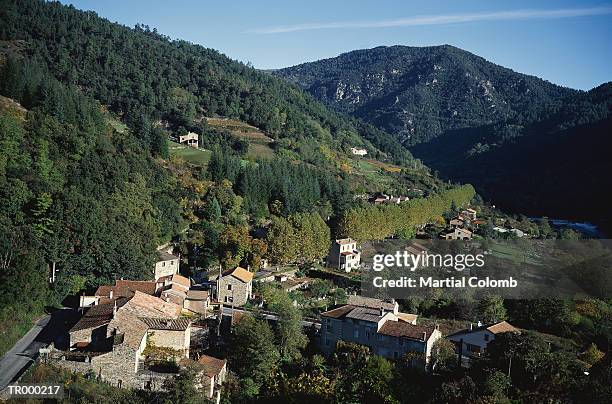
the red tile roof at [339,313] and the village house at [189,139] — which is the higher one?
the village house at [189,139]

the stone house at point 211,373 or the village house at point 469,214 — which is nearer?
the stone house at point 211,373

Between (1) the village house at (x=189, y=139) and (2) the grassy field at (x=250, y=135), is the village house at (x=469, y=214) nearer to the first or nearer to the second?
(2) the grassy field at (x=250, y=135)

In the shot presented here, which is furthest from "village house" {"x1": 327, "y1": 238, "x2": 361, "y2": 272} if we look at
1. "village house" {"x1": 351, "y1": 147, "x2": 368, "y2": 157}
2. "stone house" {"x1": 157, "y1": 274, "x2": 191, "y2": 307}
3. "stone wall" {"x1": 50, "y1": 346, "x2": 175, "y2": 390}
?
"village house" {"x1": 351, "y1": 147, "x2": 368, "y2": 157}

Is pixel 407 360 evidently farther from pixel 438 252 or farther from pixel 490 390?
pixel 438 252

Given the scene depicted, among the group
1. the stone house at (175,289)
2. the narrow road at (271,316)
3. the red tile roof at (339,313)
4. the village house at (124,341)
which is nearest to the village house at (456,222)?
the narrow road at (271,316)

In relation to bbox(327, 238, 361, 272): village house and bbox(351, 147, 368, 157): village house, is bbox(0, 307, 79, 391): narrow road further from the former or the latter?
bbox(351, 147, 368, 157): village house

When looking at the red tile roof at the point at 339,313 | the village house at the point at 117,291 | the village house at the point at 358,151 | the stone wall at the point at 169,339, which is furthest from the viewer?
the village house at the point at 358,151
